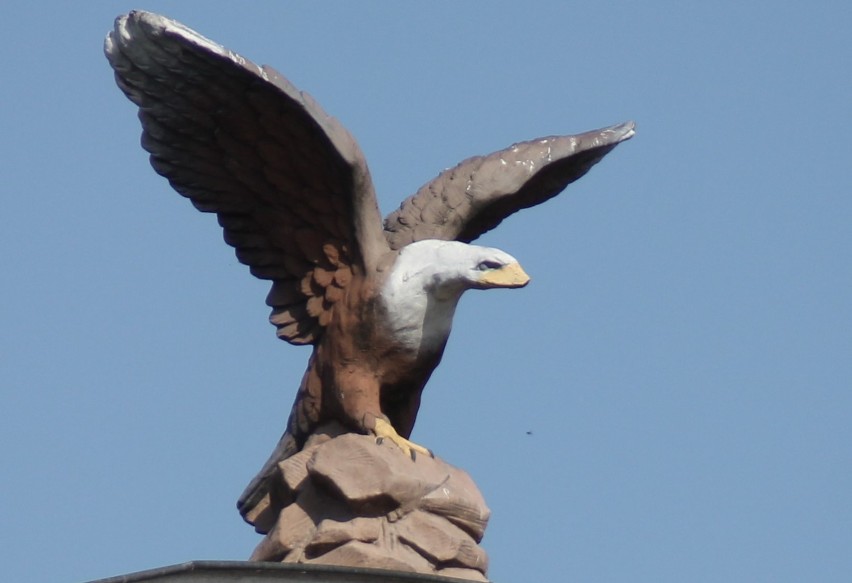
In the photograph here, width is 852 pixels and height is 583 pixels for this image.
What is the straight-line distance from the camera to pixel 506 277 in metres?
14.1

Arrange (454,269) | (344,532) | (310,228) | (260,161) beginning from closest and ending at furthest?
(344,532), (454,269), (260,161), (310,228)

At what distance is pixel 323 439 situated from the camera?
46.2ft

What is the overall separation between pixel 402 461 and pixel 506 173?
2.03 m

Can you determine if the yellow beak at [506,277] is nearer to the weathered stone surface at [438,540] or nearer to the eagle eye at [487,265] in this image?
the eagle eye at [487,265]

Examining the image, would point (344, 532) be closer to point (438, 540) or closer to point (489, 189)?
point (438, 540)

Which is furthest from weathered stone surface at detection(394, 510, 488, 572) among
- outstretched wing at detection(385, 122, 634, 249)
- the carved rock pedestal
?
outstretched wing at detection(385, 122, 634, 249)

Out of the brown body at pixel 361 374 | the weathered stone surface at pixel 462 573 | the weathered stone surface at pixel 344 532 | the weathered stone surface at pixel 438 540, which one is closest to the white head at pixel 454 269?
the brown body at pixel 361 374

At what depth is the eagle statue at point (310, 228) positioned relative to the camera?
13852 millimetres

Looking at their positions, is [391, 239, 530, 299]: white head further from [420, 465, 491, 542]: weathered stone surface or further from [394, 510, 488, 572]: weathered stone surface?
[394, 510, 488, 572]: weathered stone surface

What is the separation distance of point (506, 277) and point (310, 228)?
3.54 feet

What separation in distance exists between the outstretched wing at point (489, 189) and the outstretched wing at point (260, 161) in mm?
358

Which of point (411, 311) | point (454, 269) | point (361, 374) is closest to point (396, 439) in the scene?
point (361, 374)

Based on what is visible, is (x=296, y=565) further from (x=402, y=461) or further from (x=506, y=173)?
(x=506, y=173)

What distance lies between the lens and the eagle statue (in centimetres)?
1385
